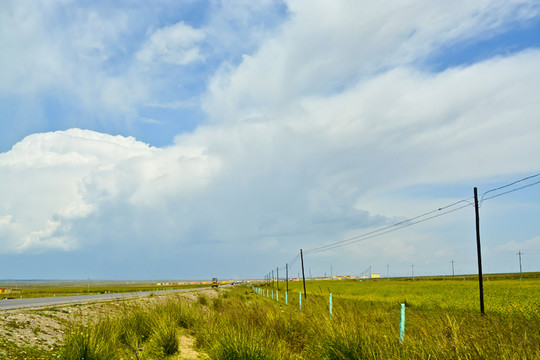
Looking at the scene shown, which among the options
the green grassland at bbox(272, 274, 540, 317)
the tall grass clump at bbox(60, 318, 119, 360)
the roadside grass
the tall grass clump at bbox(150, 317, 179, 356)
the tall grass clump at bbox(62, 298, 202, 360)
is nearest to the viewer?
the roadside grass

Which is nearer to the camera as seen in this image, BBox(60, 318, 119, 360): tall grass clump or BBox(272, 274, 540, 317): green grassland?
BBox(60, 318, 119, 360): tall grass clump

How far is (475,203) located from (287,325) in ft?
45.0

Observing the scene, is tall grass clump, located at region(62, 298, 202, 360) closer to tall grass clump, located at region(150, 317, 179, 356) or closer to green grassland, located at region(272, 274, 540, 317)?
tall grass clump, located at region(150, 317, 179, 356)

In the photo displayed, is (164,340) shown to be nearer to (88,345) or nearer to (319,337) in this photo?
(88,345)

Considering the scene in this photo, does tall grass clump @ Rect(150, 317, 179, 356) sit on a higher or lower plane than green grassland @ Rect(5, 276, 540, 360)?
lower

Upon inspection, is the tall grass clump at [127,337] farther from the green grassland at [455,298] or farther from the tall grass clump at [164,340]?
the green grassland at [455,298]

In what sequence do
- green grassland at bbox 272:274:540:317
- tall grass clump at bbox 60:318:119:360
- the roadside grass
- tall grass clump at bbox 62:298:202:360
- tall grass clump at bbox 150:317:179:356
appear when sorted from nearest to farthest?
the roadside grass, tall grass clump at bbox 60:318:119:360, tall grass clump at bbox 62:298:202:360, tall grass clump at bbox 150:317:179:356, green grassland at bbox 272:274:540:317

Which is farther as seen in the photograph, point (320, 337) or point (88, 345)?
point (88, 345)

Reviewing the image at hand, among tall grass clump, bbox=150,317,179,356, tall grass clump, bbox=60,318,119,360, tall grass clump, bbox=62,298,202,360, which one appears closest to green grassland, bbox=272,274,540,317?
tall grass clump, bbox=150,317,179,356

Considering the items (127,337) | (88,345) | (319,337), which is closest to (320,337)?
(319,337)

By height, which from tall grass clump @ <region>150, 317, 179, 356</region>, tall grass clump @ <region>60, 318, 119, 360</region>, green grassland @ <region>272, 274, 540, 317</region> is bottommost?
green grassland @ <region>272, 274, 540, 317</region>

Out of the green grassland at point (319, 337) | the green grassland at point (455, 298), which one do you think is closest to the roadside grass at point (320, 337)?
the green grassland at point (319, 337)

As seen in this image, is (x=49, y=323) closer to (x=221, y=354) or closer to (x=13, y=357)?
(x=13, y=357)

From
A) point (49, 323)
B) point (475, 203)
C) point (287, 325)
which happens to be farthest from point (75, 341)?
point (475, 203)
